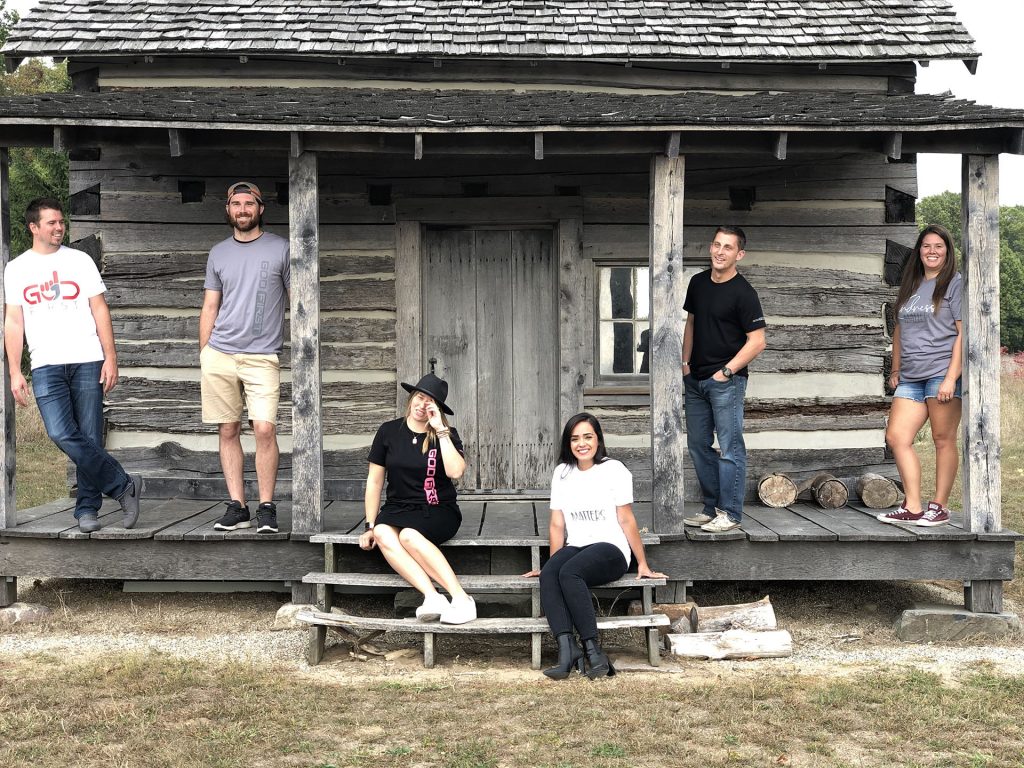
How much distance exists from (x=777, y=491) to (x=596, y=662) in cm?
288

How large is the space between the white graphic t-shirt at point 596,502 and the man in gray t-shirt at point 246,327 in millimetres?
1903

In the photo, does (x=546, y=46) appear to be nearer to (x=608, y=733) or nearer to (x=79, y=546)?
(x=79, y=546)

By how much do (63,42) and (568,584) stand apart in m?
5.69

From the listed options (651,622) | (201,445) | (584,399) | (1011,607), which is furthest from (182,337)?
(1011,607)

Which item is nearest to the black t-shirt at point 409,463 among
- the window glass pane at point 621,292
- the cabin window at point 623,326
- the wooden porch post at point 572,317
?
the wooden porch post at point 572,317

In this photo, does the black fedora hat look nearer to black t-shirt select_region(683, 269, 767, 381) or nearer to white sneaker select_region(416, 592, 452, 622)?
white sneaker select_region(416, 592, 452, 622)

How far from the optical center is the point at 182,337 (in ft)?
26.0

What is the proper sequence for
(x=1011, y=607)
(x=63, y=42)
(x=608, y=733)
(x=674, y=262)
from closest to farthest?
1. (x=608, y=733)
2. (x=674, y=262)
3. (x=1011, y=607)
4. (x=63, y=42)

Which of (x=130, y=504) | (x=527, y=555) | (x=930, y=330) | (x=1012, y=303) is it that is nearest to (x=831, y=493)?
(x=930, y=330)

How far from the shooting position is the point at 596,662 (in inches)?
207

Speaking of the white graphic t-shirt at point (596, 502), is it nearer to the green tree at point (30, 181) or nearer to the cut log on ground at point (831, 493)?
the cut log on ground at point (831, 493)

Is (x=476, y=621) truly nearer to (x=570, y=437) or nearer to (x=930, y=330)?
(x=570, y=437)

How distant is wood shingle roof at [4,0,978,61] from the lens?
7.89 meters

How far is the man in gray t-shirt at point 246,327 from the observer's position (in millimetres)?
6262
